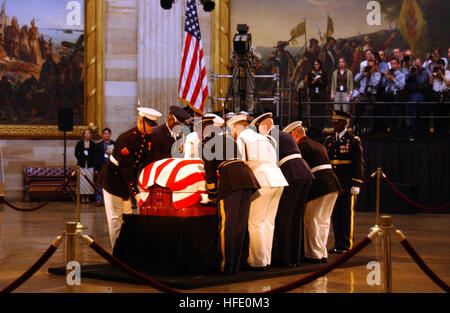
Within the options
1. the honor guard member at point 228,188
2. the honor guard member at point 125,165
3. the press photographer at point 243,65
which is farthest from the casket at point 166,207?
the press photographer at point 243,65

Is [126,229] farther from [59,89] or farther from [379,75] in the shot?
[59,89]

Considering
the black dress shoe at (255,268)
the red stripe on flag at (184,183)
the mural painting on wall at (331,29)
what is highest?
the mural painting on wall at (331,29)

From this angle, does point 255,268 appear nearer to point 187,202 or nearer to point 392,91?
point 187,202

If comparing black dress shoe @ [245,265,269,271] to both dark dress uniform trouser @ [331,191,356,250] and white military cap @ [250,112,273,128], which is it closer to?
white military cap @ [250,112,273,128]

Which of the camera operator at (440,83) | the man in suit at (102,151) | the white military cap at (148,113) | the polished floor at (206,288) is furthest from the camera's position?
the man in suit at (102,151)

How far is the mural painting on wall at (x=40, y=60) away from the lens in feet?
66.9

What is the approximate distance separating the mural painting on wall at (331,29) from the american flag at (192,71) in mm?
6509

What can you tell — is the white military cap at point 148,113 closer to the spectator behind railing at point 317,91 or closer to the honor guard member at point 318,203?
the honor guard member at point 318,203

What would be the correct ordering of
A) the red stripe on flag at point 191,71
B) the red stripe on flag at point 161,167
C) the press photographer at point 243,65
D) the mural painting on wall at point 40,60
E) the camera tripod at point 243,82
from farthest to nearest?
the mural painting on wall at point 40,60 < the camera tripod at point 243,82 < the press photographer at point 243,65 < the red stripe on flag at point 191,71 < the red stripe on flag at point 161,167

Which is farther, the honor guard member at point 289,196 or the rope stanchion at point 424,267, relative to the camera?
the honor guard member at point 289,196

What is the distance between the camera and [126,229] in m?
9.31

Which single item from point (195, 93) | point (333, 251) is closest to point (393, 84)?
point (195, 93)

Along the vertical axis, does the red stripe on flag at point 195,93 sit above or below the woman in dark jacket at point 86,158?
above
